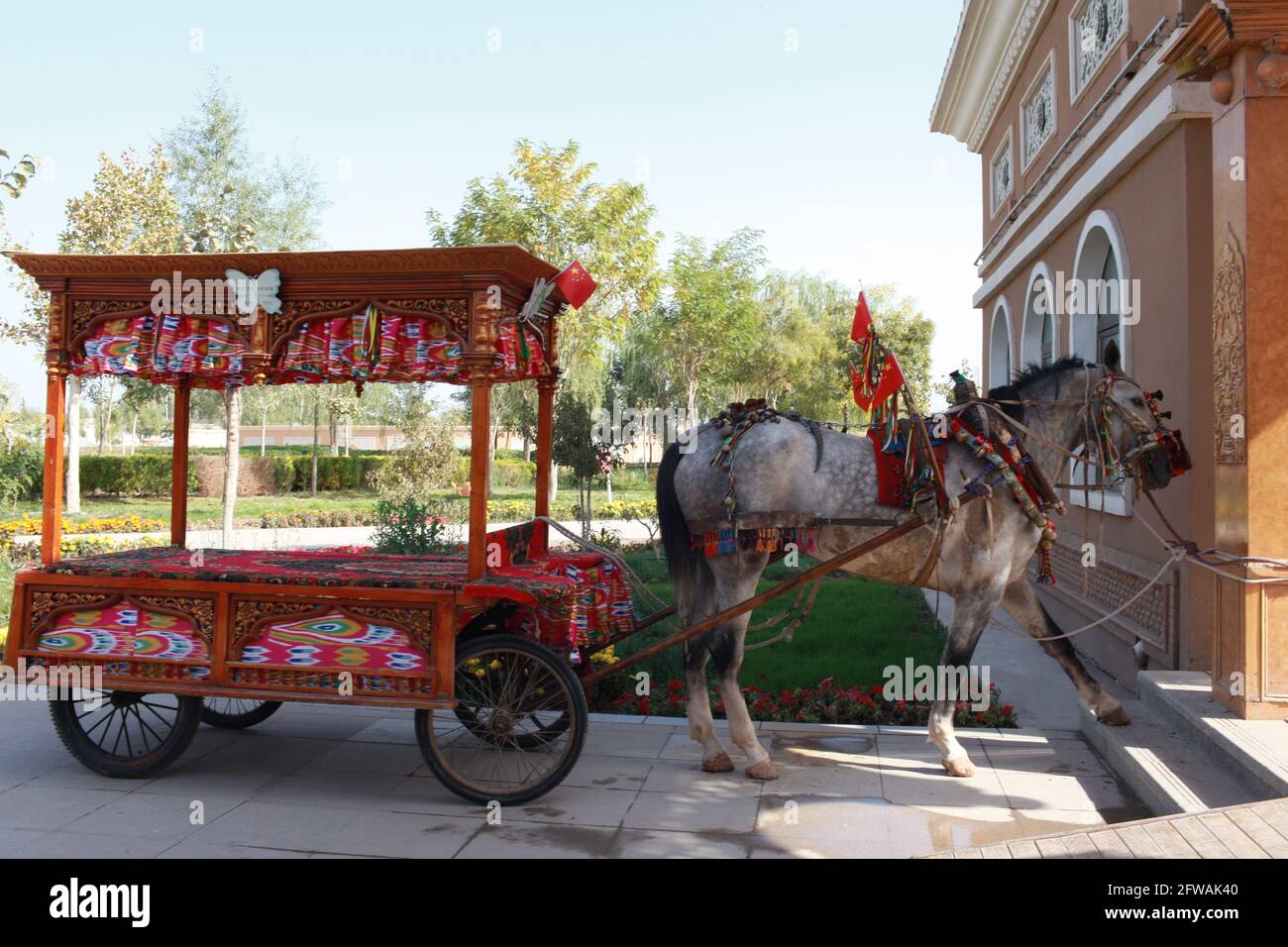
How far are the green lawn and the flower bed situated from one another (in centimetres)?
47

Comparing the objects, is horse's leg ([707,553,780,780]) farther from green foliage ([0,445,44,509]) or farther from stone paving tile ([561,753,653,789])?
green foliage ([0,445,44,509])

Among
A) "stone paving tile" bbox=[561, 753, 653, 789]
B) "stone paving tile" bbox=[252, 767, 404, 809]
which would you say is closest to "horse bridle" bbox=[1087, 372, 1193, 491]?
"stone paving tile" bbox=[561, 753, 653, 789]

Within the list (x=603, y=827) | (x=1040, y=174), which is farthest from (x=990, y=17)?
(x=603, y=827)

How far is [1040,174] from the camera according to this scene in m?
10.8

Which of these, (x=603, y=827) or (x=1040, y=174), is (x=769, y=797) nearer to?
(x=603, y=827)

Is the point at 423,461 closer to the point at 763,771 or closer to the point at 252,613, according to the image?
the point at 252,613

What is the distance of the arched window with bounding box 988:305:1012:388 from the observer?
14.0m

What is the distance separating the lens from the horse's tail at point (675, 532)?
564 centimetres

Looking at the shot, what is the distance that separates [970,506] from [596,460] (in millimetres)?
9166

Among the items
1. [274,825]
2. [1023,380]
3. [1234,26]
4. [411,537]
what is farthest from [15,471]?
[1234,26]

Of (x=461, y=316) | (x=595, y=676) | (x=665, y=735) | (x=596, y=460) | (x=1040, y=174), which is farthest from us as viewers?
(x=596, y=460)

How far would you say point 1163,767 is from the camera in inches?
194

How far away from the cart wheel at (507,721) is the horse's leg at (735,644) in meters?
0.91

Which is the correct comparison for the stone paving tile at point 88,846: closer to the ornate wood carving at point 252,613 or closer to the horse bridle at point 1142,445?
the ornate wood carving at point 252,613
